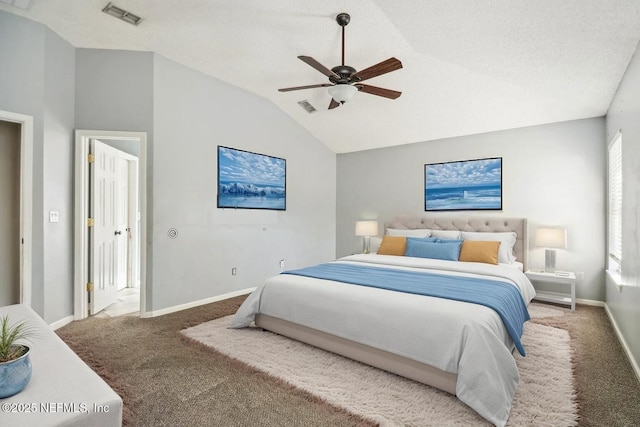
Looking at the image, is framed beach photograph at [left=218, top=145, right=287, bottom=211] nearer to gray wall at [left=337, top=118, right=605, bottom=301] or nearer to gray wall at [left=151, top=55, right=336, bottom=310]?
gray wall at [left=151, top=55, right=336, bottom=310]

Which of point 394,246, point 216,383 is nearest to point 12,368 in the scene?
point 216,383

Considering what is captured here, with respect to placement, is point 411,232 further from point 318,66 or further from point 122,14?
point 122,14

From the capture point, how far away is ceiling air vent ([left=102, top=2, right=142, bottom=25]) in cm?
290

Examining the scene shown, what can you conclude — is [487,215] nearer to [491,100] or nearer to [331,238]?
[491,100]

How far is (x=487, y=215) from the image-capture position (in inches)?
189

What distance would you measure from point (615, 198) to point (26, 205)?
19.8 ft

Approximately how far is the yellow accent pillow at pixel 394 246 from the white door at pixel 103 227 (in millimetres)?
3642

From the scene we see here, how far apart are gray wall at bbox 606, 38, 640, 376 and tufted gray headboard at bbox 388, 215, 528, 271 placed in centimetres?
128

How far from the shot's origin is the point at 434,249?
14.0ft

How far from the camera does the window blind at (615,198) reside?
10.7 ft

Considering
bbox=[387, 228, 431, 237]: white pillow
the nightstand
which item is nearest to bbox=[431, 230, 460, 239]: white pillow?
bbox=[387, 228, 431, 237]: white pillow

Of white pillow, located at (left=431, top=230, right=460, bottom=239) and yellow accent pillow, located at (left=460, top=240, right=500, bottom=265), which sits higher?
white pillow, located at (left=431, top=230, right=460, bottom=239)

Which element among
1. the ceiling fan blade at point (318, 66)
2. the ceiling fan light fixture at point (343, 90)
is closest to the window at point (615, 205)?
the ceiling fan light fixture at point (343, 90)

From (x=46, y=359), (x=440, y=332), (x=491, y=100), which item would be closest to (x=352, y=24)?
(x=491, y=100)
